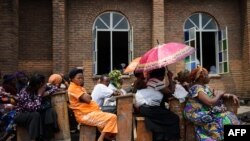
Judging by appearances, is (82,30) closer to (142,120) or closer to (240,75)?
(240,75)

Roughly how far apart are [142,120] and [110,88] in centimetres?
268

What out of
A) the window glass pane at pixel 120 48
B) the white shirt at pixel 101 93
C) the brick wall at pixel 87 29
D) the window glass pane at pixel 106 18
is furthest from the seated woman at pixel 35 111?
the window glass pane at pixel 106 18

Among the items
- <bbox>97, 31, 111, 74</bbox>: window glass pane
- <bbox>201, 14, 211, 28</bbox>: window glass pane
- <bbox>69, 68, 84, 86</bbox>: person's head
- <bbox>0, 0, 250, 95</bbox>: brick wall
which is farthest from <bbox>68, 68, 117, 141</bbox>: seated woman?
<bbox>201, 14, 211, 28</bbox>: window glass pane

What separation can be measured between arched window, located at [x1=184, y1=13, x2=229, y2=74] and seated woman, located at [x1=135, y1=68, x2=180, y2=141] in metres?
9.14

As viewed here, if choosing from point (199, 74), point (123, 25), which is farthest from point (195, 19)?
point (199, 74)

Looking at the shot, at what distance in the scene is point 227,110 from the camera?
19.0ft

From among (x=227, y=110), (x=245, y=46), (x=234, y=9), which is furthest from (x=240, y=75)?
(x=227, y=110)

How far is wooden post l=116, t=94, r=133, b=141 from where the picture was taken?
18.7 feet

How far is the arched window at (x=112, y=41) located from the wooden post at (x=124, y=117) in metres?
8.43

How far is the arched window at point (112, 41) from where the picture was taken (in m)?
14.2

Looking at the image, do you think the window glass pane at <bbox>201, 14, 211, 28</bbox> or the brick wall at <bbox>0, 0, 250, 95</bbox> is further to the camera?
the window glass pane at <bbox>201, 14, 211, 28</bbox>

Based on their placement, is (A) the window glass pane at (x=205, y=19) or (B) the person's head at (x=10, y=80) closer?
(B) the person's head at (x=10, y=80)

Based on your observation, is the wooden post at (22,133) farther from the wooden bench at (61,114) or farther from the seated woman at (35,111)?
the wooden bench at (61,114)

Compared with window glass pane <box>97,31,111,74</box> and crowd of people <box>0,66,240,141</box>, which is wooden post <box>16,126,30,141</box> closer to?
crowd of people <box>0,66,240,141</box>
